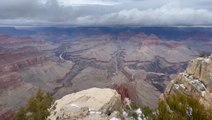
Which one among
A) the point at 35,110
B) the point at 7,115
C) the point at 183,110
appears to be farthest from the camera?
the point at 7,115

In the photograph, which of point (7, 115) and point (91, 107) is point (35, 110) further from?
point (7, 115)

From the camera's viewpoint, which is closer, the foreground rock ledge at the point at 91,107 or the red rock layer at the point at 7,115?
the foreground rock ledge at the point at 91,107

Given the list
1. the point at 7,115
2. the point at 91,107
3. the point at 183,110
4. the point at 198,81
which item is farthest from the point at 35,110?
the point at 7,115

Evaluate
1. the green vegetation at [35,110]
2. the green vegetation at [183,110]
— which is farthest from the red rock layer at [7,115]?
the green vegetation at [183,110]

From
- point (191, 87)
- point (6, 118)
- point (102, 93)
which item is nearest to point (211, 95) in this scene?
point (191, 87)

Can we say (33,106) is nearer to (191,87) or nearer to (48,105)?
(48,105)

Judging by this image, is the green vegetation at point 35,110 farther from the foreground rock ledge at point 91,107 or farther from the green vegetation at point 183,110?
the green vegetation at point 183,110

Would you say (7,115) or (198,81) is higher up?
(198,81)
